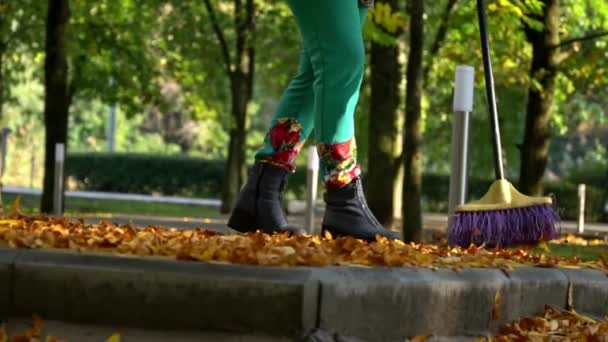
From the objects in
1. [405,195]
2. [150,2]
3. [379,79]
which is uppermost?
[150,2]

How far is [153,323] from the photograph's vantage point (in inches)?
139

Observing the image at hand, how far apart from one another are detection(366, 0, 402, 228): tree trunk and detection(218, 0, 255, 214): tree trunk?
29.9 ft

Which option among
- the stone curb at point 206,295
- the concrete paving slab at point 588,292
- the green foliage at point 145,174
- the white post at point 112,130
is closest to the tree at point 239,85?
the green foliage at point 145,174

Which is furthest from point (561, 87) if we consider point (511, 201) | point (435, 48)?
point (511, 201)

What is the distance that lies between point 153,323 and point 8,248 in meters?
0.53

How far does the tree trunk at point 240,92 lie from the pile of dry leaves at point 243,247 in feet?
72.7

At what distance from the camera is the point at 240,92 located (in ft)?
89.5

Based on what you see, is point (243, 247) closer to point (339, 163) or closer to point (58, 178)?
point (339, 163)

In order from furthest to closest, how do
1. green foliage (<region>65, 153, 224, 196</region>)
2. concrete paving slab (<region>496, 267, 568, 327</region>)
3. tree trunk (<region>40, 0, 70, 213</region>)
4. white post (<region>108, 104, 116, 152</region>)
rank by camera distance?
1. white post (<region>108, 104, 116, 152</region>)
2. green foliage (<region>65, 153, 224, 196</region>)
3. tree trunk (<region>40, 0, 70, 213</region>)
4. concrete paving slab (<region>496, 267, 568, 327</region>)

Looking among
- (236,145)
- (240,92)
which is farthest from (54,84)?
(236,145)

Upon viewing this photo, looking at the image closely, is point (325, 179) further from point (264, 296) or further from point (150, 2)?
point (150, 2)

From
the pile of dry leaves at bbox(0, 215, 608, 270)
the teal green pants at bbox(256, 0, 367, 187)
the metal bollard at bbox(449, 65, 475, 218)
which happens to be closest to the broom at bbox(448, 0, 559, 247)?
the pile of dry leaves at bbox(0, 215, 608, 270)

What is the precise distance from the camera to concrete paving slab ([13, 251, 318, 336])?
3.49m

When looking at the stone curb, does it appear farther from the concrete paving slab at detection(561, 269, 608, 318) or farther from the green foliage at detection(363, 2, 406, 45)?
the green foliage at detection(363, 2, 406, 45)
